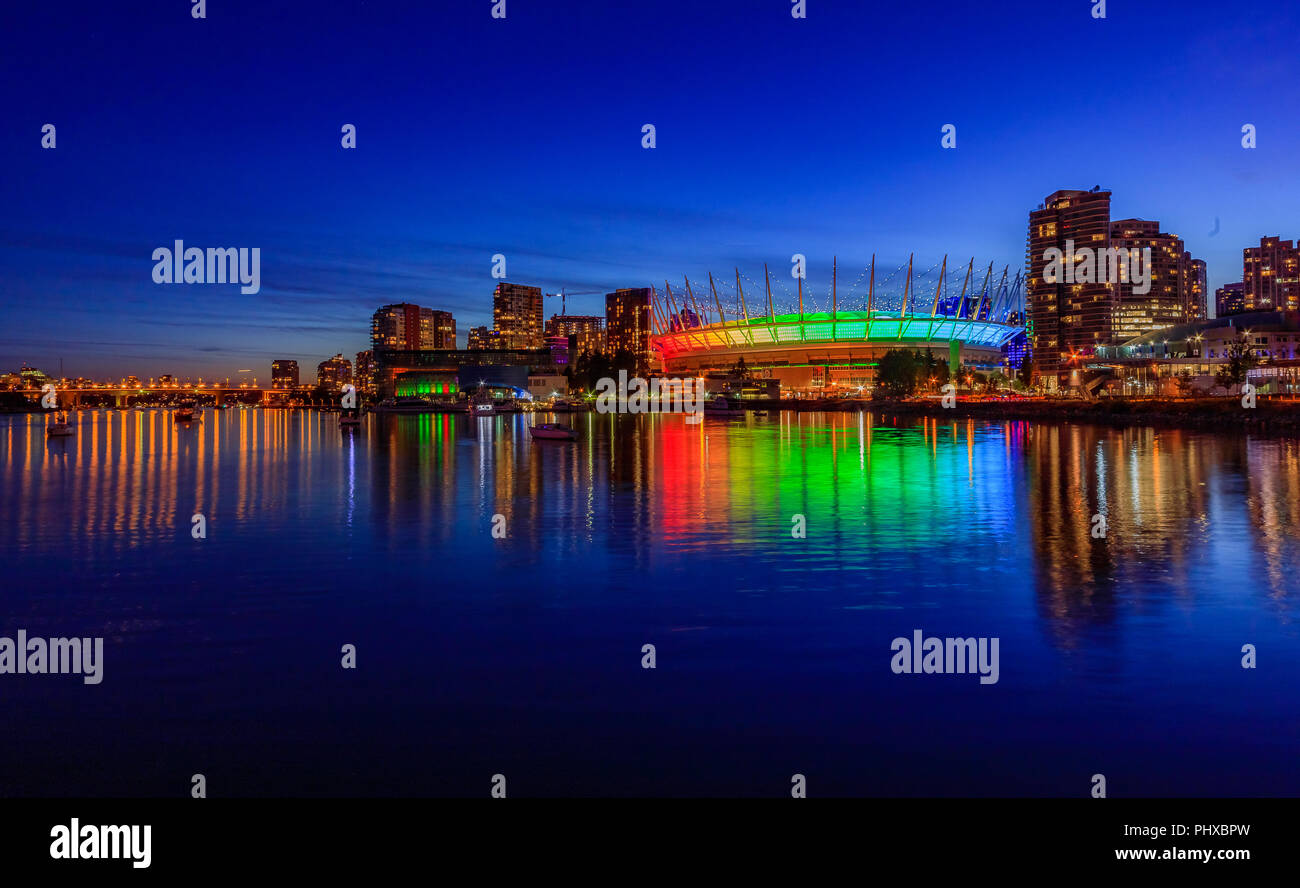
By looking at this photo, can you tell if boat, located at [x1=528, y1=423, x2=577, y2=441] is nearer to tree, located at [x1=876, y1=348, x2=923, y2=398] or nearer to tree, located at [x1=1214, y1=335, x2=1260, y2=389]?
tree, located at [x1=1214, y1=335, x2=1260, y2=389]

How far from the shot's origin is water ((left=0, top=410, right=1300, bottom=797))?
6887 mm

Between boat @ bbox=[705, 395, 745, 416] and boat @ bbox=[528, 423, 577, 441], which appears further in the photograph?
boat @ bbox=[705, 395, 745, 416]

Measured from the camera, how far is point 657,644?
10258mm

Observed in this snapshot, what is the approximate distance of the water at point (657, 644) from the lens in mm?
6887

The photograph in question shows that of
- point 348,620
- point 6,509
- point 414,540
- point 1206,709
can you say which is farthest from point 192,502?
point 1206,709

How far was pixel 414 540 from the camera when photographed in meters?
18.0

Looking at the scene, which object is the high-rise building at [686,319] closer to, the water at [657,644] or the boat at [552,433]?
the boat at [552,433]

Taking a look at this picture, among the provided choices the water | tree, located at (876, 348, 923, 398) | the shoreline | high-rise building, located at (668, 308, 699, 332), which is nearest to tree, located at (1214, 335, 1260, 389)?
the shoreline

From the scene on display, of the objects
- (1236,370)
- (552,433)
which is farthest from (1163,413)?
(552,433)

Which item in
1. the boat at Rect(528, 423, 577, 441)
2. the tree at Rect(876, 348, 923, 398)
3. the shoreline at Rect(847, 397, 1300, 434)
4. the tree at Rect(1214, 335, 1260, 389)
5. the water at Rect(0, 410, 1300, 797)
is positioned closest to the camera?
the water at Rect(0, 410, 1300, 797)

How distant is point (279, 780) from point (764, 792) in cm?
359

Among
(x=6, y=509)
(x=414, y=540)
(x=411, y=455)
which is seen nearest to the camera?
(x=414, y=540)
